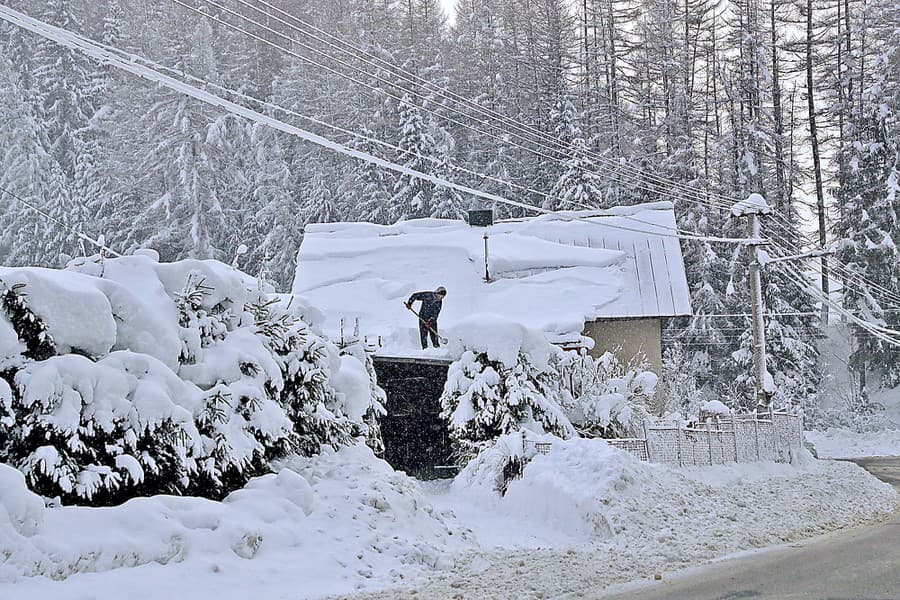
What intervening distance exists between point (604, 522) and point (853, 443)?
84.2 ft

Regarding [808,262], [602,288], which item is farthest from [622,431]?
[808,262]

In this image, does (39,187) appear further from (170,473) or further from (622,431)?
(170,473)

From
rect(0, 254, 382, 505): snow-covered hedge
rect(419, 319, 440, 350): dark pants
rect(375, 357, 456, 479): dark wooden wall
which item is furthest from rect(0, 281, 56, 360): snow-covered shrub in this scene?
rect(419, 319, 440, 350): dark pants

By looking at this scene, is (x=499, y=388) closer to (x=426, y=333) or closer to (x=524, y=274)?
(x=426, y=333)

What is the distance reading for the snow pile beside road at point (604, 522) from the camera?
29.3 ft

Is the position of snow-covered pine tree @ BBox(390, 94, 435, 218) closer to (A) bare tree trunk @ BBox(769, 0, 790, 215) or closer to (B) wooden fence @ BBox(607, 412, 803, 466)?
(A) bare tree trunk @ BBox(769, 0, 790, 215)

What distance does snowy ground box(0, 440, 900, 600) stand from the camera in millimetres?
7324

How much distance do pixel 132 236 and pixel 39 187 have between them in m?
4.32

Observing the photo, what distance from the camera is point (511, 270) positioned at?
83.8ft

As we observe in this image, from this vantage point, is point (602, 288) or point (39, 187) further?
point (39, 187)

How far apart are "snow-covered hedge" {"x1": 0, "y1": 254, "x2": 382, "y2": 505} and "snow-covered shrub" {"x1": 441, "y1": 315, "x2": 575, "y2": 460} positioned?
471cm

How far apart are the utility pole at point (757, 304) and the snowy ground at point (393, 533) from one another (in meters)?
7.53

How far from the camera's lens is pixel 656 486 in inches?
494

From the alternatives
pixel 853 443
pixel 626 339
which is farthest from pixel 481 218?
pixel 853 443
